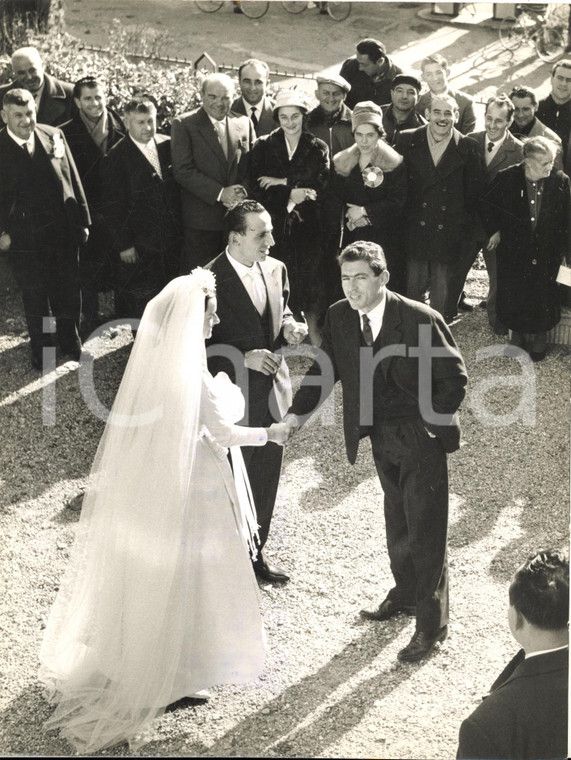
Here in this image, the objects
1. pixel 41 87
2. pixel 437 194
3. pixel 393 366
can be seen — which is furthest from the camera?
pixel 437 194

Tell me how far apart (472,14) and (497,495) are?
2.20 meters

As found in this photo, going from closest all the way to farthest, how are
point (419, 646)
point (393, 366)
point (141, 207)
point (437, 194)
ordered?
point (393, 366) < point (419, 646) < point (141, 207) < point (437, 194)

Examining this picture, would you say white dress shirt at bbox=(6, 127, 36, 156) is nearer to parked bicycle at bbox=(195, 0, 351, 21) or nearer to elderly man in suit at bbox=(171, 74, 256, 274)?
elderly man in suit at bbox=(171, 74, 256, 274)

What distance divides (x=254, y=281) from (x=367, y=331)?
63 cm

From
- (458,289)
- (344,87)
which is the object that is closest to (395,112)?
(344,87)

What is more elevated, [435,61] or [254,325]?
[435,61]

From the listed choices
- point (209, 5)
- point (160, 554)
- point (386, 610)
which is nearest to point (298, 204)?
point (209, 5)

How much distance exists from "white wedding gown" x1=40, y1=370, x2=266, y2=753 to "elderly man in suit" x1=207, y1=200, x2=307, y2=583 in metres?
0.38

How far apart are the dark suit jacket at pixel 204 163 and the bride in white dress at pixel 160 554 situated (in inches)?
66.9

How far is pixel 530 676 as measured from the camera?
3529 mm

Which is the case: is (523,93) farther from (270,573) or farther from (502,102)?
(270,573)

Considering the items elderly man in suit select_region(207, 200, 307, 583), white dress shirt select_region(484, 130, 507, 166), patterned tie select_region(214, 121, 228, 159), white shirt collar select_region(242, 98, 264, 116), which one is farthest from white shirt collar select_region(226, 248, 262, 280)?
white dress shirt select_region(484, 130, 507, 166)

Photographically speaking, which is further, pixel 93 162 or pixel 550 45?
pixel 93 162

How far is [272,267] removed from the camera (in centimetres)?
468
